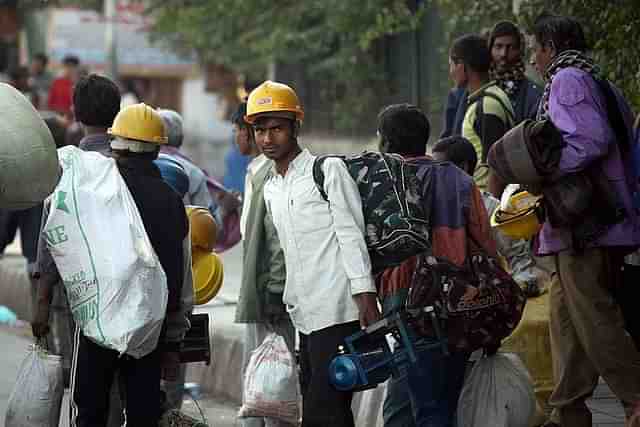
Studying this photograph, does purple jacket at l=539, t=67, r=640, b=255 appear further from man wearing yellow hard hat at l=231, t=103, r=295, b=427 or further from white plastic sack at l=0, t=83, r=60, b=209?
white plastic sack at l=0, t=83, r=60, b=209

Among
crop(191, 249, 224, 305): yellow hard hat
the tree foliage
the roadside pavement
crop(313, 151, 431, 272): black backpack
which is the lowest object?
the roadside pavement

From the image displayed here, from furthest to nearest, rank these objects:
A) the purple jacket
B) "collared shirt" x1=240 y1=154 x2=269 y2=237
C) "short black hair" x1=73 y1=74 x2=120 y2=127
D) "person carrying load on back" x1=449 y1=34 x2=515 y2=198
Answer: "person carrying load on back" x1=449 y1=34 x2=515 y2=198, "collared shirt" x1=240 y1=154 x2=269 y2=237, "short black hair" x1=73 y1=74 x2=120 y2=127, the purple jacket

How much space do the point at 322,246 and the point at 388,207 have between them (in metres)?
0.32

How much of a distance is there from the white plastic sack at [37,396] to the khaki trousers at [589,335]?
218 cm

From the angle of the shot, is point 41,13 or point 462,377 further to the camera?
point 41,13

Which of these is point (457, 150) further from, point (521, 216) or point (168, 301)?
point (168, 301)

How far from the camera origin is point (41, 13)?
2752 centimetres

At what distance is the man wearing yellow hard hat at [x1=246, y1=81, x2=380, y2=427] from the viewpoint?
18.2 feet

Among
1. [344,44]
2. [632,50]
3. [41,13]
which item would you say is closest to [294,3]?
[344,44]

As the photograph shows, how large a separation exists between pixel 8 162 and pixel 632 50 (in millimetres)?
4218

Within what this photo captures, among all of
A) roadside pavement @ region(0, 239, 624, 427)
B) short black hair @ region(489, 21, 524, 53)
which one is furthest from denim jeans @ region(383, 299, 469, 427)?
short black hair @ region(489, 21, 524, 53)

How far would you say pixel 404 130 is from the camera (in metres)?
5.89

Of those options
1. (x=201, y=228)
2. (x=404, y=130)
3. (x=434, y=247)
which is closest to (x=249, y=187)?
(x=201, y=228)

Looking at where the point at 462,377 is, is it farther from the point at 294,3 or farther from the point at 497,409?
the point at 294,3
